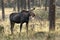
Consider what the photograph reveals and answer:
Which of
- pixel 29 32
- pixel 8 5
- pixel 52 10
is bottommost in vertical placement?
pixel 8 5

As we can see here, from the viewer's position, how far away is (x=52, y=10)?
14.4 metres

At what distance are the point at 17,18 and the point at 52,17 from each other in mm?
2799

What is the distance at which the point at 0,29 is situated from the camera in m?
12.9

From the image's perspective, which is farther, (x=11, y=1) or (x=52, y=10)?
(x=11, y=1)

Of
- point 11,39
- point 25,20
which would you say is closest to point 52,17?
point 25,20

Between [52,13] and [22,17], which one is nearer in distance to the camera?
[22,17]

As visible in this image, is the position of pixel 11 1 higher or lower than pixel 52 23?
lower

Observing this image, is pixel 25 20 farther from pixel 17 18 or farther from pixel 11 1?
pixel 11 1

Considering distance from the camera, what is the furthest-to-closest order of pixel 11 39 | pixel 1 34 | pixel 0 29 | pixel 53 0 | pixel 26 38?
pixel 53 0, pixel 0 29, pixel 1 34, pixel 26 38, pixel 11 39

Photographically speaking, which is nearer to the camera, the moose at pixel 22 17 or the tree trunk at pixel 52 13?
the moose at pixel 22 17

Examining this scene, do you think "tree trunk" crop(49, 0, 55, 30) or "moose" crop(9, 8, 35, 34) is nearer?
"moose" crop(9, 8, 35, 34)

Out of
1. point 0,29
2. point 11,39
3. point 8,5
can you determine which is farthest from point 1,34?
point 8,5

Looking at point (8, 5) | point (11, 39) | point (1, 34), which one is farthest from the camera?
point (8, 5)

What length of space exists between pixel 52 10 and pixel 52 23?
2.94 feet
